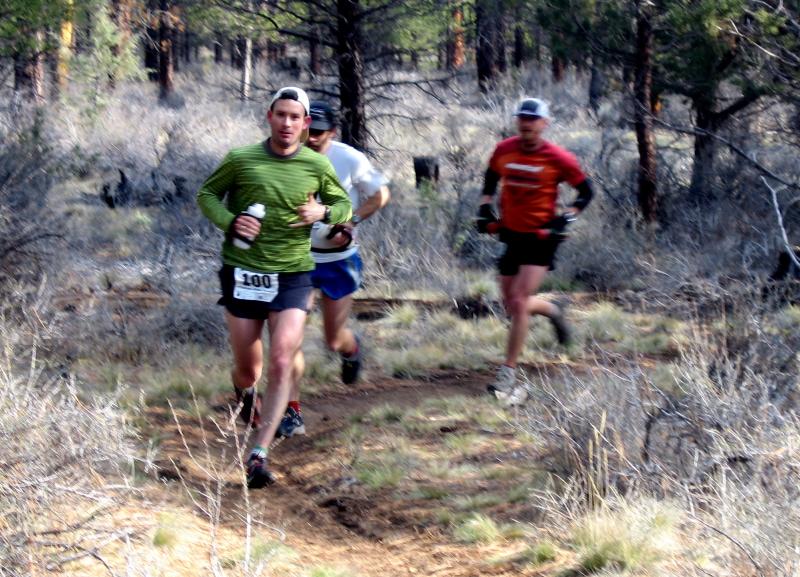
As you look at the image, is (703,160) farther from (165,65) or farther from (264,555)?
(165,65)

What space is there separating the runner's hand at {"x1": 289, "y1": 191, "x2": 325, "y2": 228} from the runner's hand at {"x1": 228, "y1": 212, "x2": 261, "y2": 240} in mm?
235

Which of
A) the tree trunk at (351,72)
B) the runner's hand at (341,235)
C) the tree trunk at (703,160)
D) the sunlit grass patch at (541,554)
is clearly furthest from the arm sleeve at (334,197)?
the tree trunk at (703,160)

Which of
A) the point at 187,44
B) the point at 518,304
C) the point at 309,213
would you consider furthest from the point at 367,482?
the point at 187,44

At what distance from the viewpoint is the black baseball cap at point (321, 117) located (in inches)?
244

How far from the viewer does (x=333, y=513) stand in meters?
5.32

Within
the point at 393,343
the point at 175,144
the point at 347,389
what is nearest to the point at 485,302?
the point at 393,343

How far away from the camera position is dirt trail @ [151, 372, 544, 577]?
184 inches

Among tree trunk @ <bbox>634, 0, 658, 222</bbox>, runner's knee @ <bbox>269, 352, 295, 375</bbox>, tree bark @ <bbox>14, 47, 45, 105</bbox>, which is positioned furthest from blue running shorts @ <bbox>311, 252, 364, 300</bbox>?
tree bark @ <bbox>14, 47, 45, 105</bbox>

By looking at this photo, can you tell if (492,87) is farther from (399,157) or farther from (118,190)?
(118,190)

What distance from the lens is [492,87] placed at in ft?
86.1

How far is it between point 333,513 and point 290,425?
1.17 metres

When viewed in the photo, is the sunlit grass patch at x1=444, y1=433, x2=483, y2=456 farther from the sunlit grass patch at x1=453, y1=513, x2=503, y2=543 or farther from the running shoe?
the sunlit grass patch at x1=453, y1=513, x2=503, y2=543

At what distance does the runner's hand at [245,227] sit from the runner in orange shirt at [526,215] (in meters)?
2.26

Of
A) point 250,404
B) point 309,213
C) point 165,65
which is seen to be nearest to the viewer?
point 309,213
